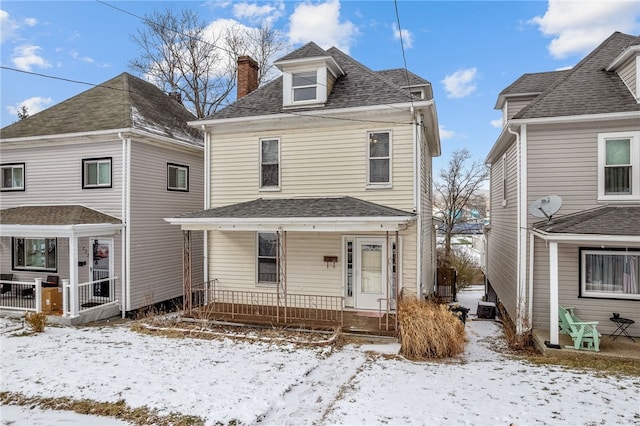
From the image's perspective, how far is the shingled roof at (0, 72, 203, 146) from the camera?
42.9ft

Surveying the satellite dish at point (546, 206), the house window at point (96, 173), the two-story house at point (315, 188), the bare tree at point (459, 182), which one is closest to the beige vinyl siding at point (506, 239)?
the satellite dish at point (546, 206)

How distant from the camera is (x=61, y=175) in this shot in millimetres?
13414

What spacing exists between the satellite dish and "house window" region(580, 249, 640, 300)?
147cm

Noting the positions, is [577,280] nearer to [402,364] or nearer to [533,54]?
[402,364]

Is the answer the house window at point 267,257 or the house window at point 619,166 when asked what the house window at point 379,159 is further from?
the house window at point 619,166

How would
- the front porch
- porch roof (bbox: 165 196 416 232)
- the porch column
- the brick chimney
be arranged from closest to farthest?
the front porch, the porch column, porch roof (bbox: 165 196 416 232), the brick chimney

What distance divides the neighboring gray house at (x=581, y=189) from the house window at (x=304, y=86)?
19.4 ft

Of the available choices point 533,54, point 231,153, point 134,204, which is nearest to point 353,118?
point 231,153

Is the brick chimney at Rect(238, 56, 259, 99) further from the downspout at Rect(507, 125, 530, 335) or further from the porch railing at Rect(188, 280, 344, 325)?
the downspout at Rect(507, 125, 530, 335)

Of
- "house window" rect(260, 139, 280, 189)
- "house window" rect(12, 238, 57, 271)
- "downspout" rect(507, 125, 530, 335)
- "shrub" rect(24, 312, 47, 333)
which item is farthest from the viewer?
"house window" rect(12, 238, 57, 271)

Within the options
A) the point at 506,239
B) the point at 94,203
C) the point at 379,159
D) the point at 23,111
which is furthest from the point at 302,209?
the point at 23,111

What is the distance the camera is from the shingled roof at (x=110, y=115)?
1306cm

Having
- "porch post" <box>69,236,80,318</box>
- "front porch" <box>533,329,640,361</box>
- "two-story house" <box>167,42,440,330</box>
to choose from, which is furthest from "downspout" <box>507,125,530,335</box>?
"porch post" <box>69,236,80,318</box>

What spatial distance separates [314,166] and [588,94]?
25.6 feet
